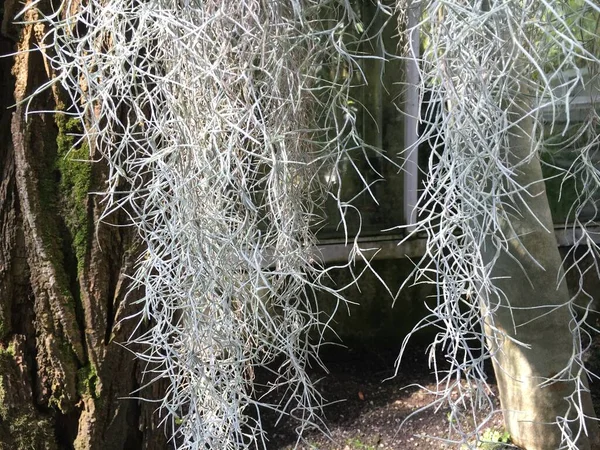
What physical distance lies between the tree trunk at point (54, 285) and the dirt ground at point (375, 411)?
0.74 metres

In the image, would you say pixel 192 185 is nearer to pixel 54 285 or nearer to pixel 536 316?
pixel 54 285

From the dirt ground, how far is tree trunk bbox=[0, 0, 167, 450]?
0.74m

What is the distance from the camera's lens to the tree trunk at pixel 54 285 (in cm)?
85

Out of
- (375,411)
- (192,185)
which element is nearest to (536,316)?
(375,411)

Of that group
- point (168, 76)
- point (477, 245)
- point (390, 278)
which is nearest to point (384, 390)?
point (390, 278)

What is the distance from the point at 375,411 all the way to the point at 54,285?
1293mm

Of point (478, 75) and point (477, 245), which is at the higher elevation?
point (478, 75)

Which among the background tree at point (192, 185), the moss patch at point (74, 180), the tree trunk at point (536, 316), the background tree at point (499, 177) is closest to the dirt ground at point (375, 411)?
the tree trunk at point (536, 316)

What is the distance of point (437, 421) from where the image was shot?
1734 millimetres

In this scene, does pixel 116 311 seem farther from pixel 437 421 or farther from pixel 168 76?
pixel 437 421

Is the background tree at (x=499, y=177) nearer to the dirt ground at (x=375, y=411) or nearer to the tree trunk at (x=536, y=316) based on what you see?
the tree trunk at (x=536, y=316)

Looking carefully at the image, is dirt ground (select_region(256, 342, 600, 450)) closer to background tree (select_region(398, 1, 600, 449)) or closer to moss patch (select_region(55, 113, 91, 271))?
background tree (select_region(398, 1, 600, 449))

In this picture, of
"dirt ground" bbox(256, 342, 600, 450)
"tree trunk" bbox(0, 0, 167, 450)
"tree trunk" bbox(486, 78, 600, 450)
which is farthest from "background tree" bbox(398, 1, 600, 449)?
"tree trunk" bbox(0, 0, 167, 450)

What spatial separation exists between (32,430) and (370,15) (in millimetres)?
1534
